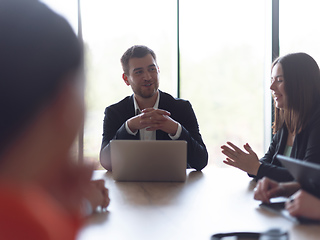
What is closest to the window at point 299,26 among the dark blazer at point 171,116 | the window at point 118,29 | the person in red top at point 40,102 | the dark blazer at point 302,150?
the window at point 118,29

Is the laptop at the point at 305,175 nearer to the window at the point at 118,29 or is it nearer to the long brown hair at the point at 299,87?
the long brown hair at the point at 299,87

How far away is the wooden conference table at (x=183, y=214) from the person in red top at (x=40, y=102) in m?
0.40

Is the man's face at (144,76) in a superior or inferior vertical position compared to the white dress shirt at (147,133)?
superior

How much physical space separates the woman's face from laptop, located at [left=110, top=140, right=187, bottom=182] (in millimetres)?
806

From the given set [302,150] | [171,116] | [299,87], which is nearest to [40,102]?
[302,150]

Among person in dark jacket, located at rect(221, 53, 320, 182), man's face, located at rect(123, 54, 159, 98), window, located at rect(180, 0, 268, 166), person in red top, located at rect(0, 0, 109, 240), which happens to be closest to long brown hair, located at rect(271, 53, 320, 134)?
person in dark jacket, located at rect(221, 53, 320, 182)

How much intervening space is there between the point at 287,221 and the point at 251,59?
12.4 feet

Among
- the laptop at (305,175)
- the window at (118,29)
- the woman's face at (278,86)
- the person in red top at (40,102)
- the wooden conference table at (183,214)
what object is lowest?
the wooden conference table at (183,214)

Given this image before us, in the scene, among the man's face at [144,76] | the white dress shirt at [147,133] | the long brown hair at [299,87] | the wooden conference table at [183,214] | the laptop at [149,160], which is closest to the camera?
the wooden conference table at [183,214]

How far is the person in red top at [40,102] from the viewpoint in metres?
0.46

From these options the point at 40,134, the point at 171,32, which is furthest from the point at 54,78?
the point at 171,32

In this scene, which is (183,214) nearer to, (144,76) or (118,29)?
(144,76)

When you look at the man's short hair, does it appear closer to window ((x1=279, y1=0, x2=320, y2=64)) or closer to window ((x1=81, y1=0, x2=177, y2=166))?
window ((x1=81, y1=0, x2=177, y2=166))

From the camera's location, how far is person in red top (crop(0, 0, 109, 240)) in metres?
0.46
